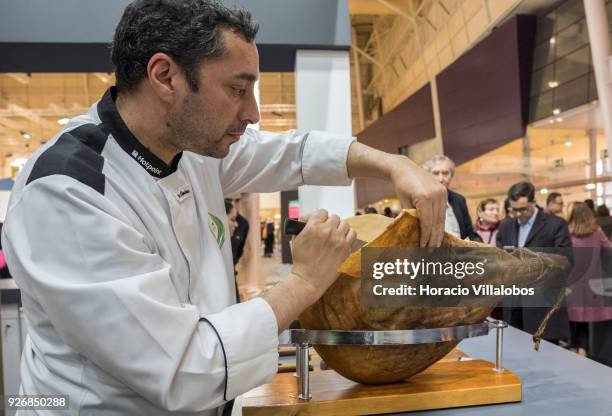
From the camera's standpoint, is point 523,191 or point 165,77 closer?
point 165,77

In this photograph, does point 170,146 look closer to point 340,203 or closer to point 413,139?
point 340,203

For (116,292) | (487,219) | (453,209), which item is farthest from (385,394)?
(487,219)

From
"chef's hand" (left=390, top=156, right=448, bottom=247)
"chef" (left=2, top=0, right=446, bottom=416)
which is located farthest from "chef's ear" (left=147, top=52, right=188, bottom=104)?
"chef's hand" (left=390, top=156, right=448, bottom=247)

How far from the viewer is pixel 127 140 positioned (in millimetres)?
959

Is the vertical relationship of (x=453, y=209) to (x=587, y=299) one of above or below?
above

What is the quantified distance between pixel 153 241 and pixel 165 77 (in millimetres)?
294

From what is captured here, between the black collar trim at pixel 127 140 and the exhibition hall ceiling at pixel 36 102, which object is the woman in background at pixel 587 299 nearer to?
the black collar trim at pixel 127 140

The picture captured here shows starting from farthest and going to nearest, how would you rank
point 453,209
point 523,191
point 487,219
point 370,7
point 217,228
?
point 370,7
point 487,219
point 523,191
point 453,209
point 217,228

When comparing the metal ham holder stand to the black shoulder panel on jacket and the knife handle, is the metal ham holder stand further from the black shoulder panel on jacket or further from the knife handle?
the black shoulder panel on jacket

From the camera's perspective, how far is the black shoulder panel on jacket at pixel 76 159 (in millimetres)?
810

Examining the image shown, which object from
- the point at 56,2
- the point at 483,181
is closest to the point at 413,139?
the point at 483,181

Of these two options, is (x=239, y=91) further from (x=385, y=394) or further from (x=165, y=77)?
(x=385, y=394)

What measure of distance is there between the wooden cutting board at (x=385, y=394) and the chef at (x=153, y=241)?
0.13 m

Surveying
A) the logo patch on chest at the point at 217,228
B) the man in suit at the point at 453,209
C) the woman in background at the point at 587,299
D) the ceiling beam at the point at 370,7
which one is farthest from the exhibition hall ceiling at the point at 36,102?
the logo patch on chest at the point at 217,228
